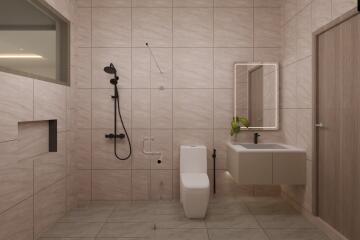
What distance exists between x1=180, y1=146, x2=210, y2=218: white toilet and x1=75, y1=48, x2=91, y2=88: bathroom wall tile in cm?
151

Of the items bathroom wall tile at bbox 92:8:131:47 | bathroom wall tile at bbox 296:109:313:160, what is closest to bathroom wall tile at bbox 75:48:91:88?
bathroom wall tile at bbox 92:8:131:47

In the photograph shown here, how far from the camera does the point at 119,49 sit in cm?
396

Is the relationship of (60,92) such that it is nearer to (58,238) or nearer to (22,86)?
(22,86)

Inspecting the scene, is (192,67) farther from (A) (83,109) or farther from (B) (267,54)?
(A) (83,109)

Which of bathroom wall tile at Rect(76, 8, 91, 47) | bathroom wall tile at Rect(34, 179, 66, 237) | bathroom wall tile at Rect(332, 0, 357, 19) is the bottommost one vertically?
bathroom wall tile at Rect(34, 179, 66, 237)

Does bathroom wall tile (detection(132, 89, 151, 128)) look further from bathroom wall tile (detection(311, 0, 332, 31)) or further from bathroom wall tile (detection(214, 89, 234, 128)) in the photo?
bathroom wall tile (detection(311, 0, 332, 31))

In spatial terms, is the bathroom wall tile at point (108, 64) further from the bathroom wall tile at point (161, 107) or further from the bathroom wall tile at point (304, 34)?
the bathroom wall tile at point (304, 34)

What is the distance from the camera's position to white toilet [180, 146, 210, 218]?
3188 mm

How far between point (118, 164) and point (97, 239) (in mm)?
1278

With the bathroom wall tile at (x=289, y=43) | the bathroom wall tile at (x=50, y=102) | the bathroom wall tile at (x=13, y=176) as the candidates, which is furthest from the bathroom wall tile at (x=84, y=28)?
the bathroom wall tile at (x=289, y=43)

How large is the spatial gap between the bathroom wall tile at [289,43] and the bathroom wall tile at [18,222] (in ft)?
10.6

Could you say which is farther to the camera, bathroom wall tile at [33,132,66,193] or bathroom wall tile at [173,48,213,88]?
bathroom wall tile at [173,48,213,88]

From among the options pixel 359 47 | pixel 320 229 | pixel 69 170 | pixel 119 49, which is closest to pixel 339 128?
pixel 359 47

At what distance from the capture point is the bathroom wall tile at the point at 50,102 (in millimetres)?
2795
